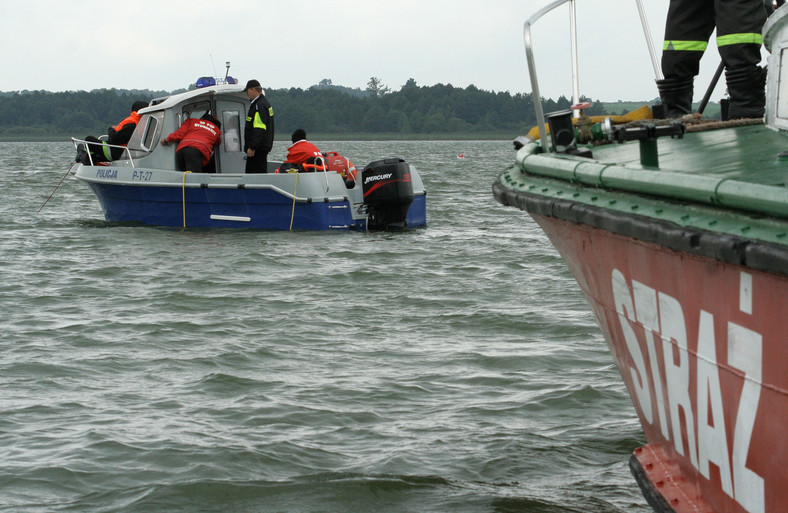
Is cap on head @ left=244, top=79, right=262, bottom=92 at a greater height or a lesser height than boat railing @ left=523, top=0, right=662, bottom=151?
greater

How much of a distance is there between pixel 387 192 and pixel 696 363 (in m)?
11.5

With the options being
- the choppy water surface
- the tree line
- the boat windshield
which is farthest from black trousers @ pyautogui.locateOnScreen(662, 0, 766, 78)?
the tree line

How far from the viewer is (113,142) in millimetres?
16234

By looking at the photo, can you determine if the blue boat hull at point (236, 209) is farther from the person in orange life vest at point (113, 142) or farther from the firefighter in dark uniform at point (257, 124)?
the person in orange life vest at point (113, 142)

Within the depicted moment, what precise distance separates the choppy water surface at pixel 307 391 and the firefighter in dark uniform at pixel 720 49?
1.69 metres

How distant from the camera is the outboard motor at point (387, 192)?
46.5ft

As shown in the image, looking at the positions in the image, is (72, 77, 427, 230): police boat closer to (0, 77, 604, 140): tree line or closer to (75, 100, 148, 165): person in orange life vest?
(75, 100, 148, 165): person in orange life vest

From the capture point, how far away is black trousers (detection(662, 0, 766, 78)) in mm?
4965

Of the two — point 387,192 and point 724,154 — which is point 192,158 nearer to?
point 387,192

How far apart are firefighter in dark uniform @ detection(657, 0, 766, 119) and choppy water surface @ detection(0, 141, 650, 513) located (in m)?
1.69

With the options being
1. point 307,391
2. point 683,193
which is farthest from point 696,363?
point 307,391

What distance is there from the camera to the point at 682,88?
224 inches

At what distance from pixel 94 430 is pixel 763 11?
12.5 ft

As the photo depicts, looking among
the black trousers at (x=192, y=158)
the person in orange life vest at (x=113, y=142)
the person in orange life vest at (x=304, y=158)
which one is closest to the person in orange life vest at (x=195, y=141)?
the black trousers at (x=192, y=158)
